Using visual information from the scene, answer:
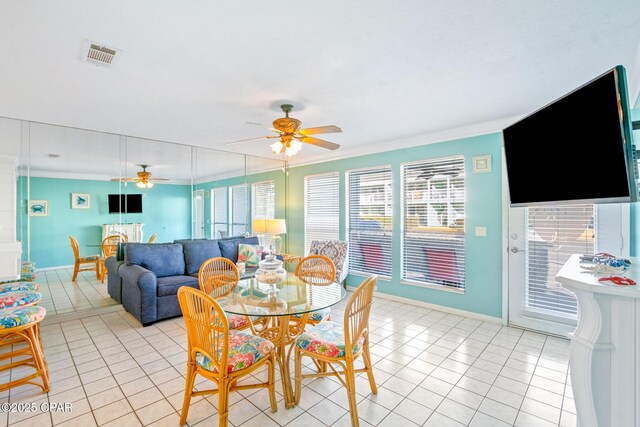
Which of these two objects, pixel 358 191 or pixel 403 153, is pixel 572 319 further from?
pixel 358 191

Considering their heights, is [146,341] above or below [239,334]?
below

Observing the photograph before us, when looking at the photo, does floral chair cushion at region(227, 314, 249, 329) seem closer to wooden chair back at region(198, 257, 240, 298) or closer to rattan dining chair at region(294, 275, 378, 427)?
wooden chair back at region(198, 257, 240, 298)

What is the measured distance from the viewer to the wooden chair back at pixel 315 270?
10.2ft

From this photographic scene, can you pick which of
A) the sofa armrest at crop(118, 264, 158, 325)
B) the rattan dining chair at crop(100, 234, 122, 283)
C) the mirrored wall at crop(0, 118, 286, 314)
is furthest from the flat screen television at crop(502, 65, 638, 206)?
the rattan dining chair at crop(100, 234, 122, 283)

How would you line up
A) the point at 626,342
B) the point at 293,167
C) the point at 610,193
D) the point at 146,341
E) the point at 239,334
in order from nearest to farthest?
the point at 626,342 < the point at 610,193 < the point at 239,334 < the point at 146,341 < the point at 293,167

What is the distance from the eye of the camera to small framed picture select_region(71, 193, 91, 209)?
4133 mm

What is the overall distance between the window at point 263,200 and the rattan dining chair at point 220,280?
2752mm

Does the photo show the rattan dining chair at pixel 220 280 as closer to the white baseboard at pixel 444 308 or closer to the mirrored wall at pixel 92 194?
the mirrored wall at pixel 92 194

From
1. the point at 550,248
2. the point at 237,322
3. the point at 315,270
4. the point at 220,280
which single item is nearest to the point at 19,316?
the point at 220,280

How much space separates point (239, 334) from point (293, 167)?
14.6 feet

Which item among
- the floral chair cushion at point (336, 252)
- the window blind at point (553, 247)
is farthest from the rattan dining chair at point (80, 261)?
the window blind at point (553, 247)

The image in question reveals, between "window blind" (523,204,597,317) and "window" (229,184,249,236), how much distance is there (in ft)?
15.4

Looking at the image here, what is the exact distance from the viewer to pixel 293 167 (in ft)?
20.1

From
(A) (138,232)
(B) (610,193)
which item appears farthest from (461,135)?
(A) (138,232)
